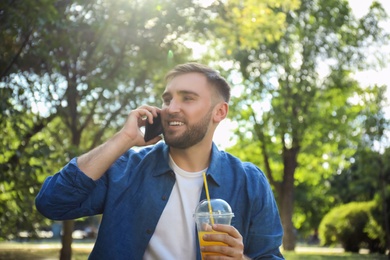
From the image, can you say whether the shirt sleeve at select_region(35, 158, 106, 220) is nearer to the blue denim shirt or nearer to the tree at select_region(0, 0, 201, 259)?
the blue denim shirt

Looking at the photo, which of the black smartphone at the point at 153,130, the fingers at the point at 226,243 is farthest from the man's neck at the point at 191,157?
the fingers at the point at 226,243

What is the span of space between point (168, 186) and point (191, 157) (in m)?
0.24

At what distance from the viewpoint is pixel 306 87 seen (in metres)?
26.1

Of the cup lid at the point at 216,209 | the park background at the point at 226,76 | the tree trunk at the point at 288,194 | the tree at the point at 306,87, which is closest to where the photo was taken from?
the cup lid at the point at 216,209

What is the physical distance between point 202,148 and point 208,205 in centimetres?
72

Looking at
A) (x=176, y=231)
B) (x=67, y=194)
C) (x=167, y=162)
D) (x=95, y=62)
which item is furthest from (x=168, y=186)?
(x=95, y=62)

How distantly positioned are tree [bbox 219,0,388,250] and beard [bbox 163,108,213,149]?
20.0 m

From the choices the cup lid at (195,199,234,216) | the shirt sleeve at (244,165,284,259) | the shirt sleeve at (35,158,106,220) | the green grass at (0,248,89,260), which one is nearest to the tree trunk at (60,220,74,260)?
the green grass at (0,248,89,260)

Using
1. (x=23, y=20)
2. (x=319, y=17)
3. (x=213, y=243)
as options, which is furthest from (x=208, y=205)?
(x=319, y=17)

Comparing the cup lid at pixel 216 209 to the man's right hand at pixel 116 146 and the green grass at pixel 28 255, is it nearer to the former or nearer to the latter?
the man's right hand at pixel 116 146

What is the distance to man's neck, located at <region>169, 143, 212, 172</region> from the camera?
3490 millimetres

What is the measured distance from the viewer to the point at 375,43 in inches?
1041

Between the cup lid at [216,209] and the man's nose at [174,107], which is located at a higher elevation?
the man's nose at [174,107]

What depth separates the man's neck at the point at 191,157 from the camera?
11.5ft
